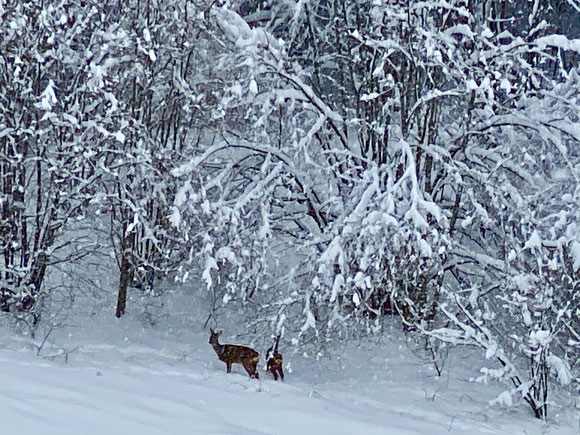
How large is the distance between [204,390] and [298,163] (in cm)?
468

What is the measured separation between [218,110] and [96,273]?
4.37 m

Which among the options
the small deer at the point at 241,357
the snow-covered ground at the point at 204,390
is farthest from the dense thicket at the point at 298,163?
the small deer at the point at 241,357

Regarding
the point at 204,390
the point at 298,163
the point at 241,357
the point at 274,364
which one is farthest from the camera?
the point at 298,163

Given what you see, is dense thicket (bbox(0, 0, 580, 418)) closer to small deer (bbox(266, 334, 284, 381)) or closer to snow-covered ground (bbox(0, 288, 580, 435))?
snow-covered ground (bbox(0, 288, 580, 435))

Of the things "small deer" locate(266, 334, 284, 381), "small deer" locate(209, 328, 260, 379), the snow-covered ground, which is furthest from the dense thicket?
"small deer" locate(209, 328, 260, 379)

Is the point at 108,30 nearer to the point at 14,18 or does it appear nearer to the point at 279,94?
the point at 14,18

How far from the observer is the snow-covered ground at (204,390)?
223 inches

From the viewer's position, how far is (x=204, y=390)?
7484 mm

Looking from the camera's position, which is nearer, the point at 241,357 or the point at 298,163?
the point at 241,357

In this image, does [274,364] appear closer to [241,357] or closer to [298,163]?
[241,357]

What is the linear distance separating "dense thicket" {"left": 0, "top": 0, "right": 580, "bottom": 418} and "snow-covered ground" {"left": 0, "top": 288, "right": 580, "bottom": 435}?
0.51 metres

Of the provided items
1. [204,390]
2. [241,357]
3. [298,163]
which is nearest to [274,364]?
[241,357]

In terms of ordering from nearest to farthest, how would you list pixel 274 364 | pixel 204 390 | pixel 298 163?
pixel 204 390, pixel 274 364, pixel 298 163

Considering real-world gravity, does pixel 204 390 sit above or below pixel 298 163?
below
